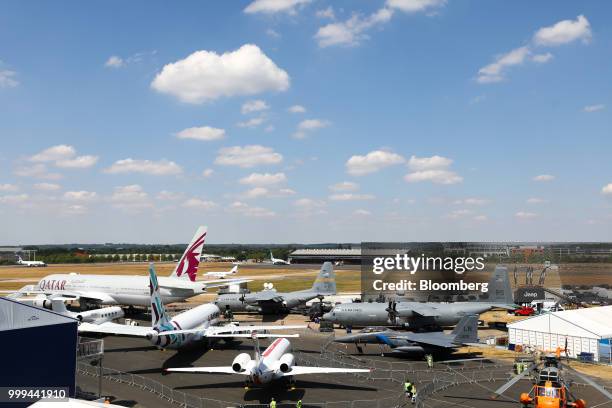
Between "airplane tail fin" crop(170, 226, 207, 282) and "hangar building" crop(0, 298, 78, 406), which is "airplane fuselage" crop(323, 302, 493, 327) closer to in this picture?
"airplane tail fin" crop(170, 226, 207, 282)

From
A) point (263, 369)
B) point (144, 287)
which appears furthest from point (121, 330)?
point (144, 287)

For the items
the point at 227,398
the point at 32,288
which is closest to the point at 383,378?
the point at 227,398

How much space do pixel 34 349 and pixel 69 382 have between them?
274cm

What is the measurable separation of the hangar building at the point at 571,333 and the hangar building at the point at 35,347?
1583 inches

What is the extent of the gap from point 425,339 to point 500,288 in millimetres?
21040

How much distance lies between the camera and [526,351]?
4794cm

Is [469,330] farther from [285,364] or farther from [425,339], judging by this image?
[285,364]

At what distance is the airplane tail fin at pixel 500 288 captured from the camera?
6044 centimetres

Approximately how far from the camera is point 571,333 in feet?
151

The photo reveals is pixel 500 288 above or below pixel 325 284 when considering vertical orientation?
above

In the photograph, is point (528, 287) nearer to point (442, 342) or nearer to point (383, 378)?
point (442, 342)

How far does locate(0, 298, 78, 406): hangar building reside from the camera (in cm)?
2673

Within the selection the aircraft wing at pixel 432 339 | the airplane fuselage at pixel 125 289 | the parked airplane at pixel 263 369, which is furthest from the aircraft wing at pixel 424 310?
the airplane fuselage at pixel 125 289

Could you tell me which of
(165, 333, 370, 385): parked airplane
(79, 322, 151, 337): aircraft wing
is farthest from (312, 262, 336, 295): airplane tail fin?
(165, 333, 370, 385): parked airplane
